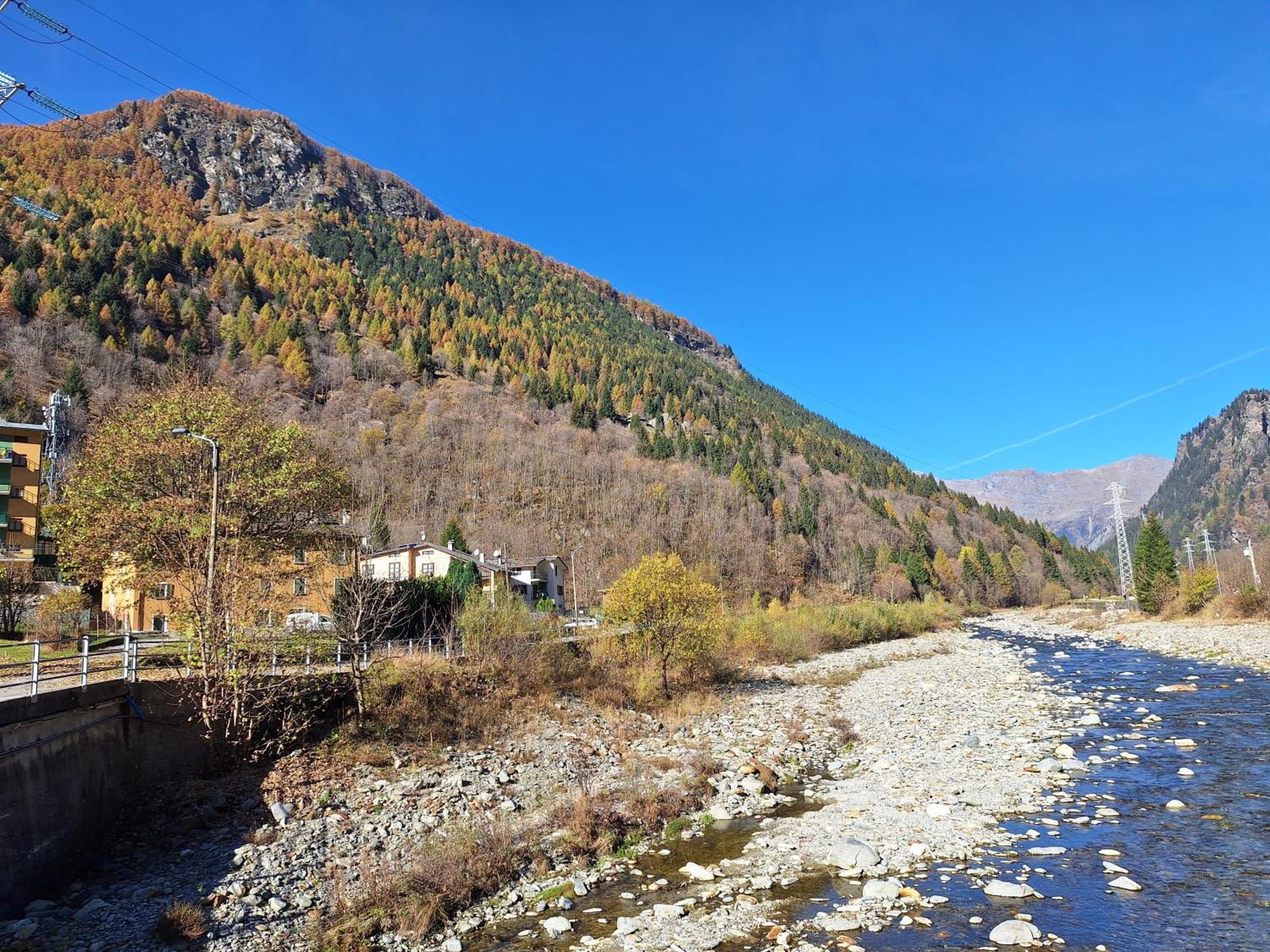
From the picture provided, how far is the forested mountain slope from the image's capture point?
109 m

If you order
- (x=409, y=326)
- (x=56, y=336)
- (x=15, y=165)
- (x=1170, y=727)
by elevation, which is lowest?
(x=1170, y=727)

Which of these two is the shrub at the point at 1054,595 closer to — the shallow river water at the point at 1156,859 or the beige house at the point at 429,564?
the beige house at the point at 429,564

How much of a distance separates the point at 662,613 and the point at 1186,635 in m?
47.5

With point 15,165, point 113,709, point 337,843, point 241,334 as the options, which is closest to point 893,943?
point 337,843

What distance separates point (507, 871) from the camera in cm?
1477

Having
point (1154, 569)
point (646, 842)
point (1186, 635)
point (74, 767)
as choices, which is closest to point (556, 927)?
point (646, 842)

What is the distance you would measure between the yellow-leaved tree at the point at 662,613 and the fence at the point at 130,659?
9.26m

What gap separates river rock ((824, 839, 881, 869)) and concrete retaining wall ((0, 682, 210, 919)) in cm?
1542

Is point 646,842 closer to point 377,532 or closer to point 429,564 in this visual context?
point 429,564

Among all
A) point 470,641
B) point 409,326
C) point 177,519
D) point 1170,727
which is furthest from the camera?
point 409,326

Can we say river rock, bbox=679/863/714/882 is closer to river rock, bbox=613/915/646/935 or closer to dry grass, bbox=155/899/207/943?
river rock, bbox=613/915/646/935

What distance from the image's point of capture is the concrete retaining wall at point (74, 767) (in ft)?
42.1

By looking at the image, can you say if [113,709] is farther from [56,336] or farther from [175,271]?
[175,271]

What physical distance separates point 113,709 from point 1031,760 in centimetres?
2581
